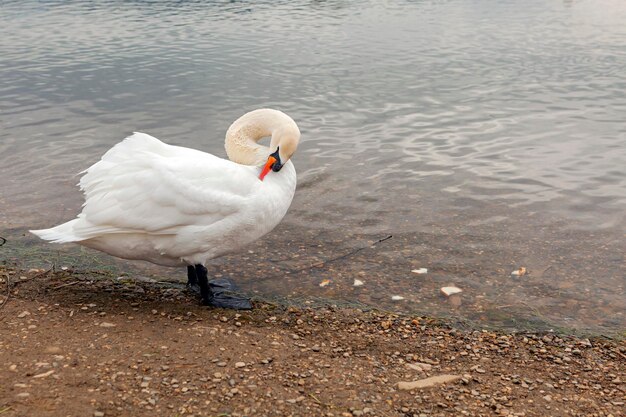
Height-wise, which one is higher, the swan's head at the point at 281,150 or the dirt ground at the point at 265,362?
the swan's head at the point at 281,150

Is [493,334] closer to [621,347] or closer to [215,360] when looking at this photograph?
[621,347]

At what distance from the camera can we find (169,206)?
5680 mm

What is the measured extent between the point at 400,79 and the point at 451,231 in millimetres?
8214

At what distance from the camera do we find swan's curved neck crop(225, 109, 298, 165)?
20.3 ft

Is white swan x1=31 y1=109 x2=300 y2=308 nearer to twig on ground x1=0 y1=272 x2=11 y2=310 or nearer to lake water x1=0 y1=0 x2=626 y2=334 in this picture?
twig on ground x1=0 y1=272 x2=11 y2=310

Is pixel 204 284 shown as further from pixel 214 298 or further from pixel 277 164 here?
pixel 277 164

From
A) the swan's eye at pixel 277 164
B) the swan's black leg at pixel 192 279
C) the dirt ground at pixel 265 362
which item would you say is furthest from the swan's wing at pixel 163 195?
the swan's black leg at pixel 192 279

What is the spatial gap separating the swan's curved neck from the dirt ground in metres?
1.33

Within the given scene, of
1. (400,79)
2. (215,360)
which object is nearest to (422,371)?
(215,360)

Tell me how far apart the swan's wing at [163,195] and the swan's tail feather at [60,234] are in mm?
62

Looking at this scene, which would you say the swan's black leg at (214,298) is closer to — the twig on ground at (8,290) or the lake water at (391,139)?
the lake water at (391,139)

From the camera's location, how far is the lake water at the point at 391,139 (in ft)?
23.3

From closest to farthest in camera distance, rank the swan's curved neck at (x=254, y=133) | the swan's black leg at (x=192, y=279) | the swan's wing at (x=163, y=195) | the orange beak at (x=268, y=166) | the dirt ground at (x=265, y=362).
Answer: the dirt ground at (x=265, y=362)
the swan's wing at (x=163, y=195)
the orange beak at (x=268, y=166)
the swan's curved neck at (x=254, y=133)
the swan's black leg at (x=192, y=279)

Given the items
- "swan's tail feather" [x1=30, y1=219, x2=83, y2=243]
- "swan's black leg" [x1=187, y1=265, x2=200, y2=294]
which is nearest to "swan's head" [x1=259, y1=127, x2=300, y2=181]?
"swan's black leg" [x1=187, y1=265, x2=200, y2=294]
